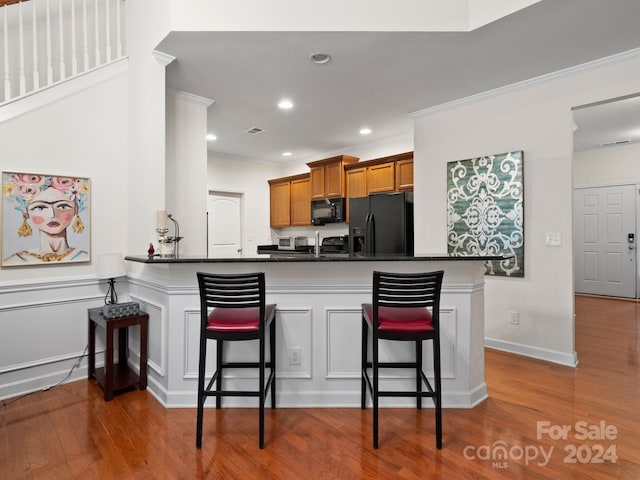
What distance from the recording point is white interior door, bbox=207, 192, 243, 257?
6301mm

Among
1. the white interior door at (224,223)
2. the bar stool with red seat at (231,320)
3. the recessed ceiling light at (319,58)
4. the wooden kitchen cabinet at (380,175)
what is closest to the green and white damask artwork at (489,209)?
the wooden kitchen cabinet at (380,175)

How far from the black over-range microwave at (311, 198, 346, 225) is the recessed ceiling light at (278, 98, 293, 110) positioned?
1906 millimetres

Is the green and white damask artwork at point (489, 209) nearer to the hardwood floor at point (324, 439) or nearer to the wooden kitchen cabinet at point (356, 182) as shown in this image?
the hardwood floor at point (324, 439)

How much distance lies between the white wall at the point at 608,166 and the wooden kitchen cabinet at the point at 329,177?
14.9 feet

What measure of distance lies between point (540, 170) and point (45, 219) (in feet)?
14.5

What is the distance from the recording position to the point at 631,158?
6.17 meters

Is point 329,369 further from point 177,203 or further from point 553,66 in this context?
point 553,66

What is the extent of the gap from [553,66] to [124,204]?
4.07 meters

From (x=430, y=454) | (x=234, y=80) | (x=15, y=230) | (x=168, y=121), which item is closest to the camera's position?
(x=430, y=454)

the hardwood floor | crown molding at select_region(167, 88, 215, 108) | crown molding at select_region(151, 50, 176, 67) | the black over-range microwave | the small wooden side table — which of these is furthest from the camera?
the black over-range microwave

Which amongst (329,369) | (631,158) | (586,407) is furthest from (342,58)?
(631,158)

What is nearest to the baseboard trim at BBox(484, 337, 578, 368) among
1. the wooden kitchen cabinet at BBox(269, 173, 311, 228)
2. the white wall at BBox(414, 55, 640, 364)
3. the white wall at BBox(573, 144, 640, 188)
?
the white wall at BBox(414, 55, 640, 364)

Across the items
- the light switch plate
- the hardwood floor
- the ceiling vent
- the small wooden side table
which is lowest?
the hardwood floor

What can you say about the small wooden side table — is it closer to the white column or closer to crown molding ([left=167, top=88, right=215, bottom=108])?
the white column
